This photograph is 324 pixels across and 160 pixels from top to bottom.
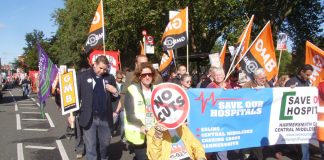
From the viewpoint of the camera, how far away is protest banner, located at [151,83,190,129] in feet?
14.4

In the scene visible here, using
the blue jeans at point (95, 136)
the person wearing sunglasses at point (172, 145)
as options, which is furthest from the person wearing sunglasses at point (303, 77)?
the person wearing sunglasses at point (172, 145)

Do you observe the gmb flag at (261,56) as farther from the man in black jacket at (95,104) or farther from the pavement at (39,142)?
the man in black jacket at (95,104)

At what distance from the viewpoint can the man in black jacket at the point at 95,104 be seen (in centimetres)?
629

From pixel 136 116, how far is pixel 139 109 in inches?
3.8

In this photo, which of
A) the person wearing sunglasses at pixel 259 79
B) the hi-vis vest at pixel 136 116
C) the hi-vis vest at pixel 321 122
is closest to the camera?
the hi-vis vest at pixel 136 116

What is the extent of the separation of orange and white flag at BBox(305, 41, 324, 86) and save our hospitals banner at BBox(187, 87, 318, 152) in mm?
859

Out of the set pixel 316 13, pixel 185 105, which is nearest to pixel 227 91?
pixel 185 105

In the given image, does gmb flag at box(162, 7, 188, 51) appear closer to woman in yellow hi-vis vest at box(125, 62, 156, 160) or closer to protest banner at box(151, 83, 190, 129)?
woman in yellow hi-vis vest at box(125, 62, 156, 160)

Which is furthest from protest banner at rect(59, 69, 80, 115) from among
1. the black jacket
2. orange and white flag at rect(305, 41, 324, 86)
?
orange and white flag at rect(305, 41, 324, 86)

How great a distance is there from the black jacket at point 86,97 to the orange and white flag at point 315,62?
399cm

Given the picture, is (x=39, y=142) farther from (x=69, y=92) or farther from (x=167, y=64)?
(x=167, y=64)

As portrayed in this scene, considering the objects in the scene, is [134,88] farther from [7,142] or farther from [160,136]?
[7,142]

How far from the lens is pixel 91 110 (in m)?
6.30

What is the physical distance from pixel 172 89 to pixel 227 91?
8.65 feet
